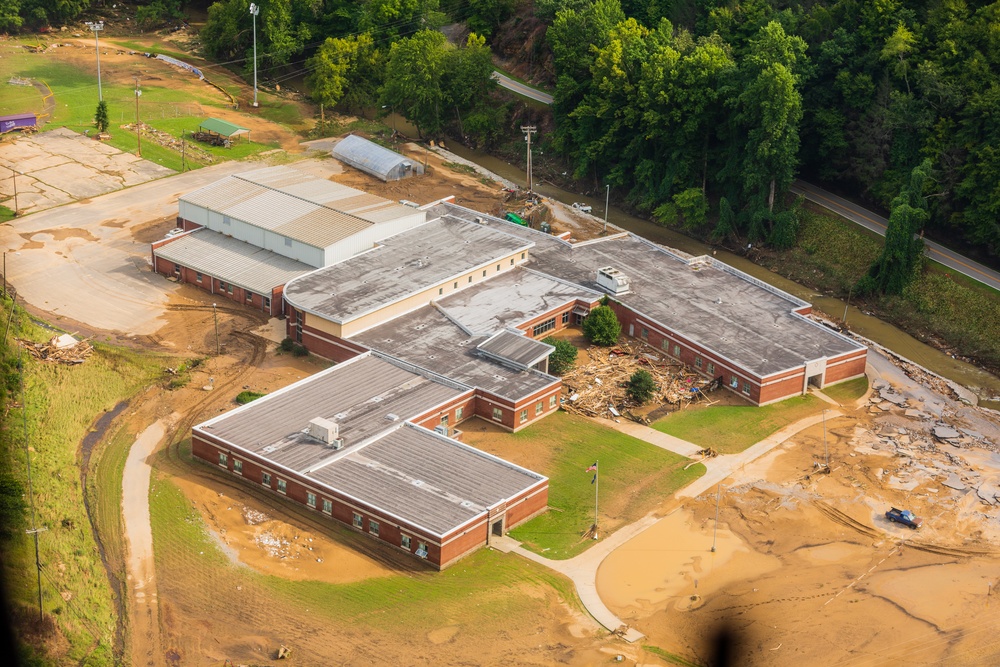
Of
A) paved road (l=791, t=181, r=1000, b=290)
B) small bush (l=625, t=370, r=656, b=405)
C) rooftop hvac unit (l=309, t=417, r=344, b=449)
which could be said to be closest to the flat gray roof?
rooftop hvac unit (l=309, t=417, r=344, b=449)

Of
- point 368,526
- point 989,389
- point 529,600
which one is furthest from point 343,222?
point 989,389

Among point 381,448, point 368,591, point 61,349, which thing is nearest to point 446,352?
point 381,448

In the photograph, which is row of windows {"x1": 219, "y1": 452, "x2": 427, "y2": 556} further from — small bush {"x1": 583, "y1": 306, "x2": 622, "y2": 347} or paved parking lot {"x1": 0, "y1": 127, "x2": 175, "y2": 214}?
paved parking lot {"x1": 0, "y1": 127, "x2": 175, "y2": 214}

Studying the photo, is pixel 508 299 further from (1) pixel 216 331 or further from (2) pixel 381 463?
(2) pixel 381 463

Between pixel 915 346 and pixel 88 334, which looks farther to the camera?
pixel 915 346

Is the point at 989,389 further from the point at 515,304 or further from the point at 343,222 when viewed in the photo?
the point at 343,222

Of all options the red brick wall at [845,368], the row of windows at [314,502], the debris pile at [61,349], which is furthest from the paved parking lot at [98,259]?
the red brick wall at [845,368]
